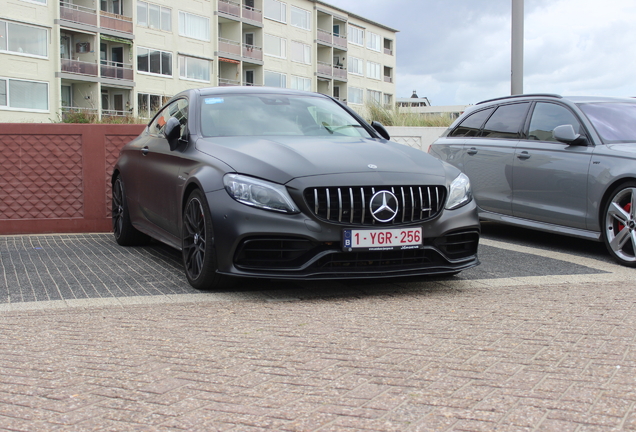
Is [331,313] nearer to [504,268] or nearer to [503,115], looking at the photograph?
[504,268]

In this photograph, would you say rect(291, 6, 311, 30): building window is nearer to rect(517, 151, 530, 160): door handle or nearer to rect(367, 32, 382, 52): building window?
rect(367, 32, 382, 52): building window

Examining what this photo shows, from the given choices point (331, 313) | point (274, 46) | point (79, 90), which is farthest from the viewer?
point (274, 46)

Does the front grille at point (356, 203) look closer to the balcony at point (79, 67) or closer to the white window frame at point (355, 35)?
the balcony at point (79, 67)

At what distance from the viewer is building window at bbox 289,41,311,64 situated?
65500 millimetres

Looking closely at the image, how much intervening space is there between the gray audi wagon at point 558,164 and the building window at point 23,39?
118 feet

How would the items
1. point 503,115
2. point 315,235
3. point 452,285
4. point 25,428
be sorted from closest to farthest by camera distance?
point 25,428
point 315,235
point 452,285
point 503,115

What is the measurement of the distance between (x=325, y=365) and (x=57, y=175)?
6920 millimetres

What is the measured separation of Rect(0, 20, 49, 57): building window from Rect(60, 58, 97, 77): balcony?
1212mm

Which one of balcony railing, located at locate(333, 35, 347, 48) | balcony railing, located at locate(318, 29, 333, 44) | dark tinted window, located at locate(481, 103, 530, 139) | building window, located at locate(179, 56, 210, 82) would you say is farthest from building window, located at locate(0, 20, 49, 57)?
dark tinted window, located at locate(481, 103, 530, 139)

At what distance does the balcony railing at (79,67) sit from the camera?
4219 cm

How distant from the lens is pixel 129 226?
7934mm

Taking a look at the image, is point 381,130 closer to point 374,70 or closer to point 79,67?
point 79,67

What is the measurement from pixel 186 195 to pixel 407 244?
176 centimetres

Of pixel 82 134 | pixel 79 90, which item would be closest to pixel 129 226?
pixel 82 134
